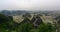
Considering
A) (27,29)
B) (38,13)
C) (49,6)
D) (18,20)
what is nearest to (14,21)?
(18,20)

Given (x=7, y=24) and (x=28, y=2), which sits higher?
(x=28, y=2)

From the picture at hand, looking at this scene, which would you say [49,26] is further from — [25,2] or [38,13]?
[25,2]

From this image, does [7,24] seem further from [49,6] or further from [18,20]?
[49,6]

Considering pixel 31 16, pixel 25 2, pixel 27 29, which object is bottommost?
pixel 27 29

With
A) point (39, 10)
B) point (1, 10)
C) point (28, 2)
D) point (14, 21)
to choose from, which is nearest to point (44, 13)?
point (39, 10)

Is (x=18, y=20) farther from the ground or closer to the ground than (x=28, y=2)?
closer to the ground
